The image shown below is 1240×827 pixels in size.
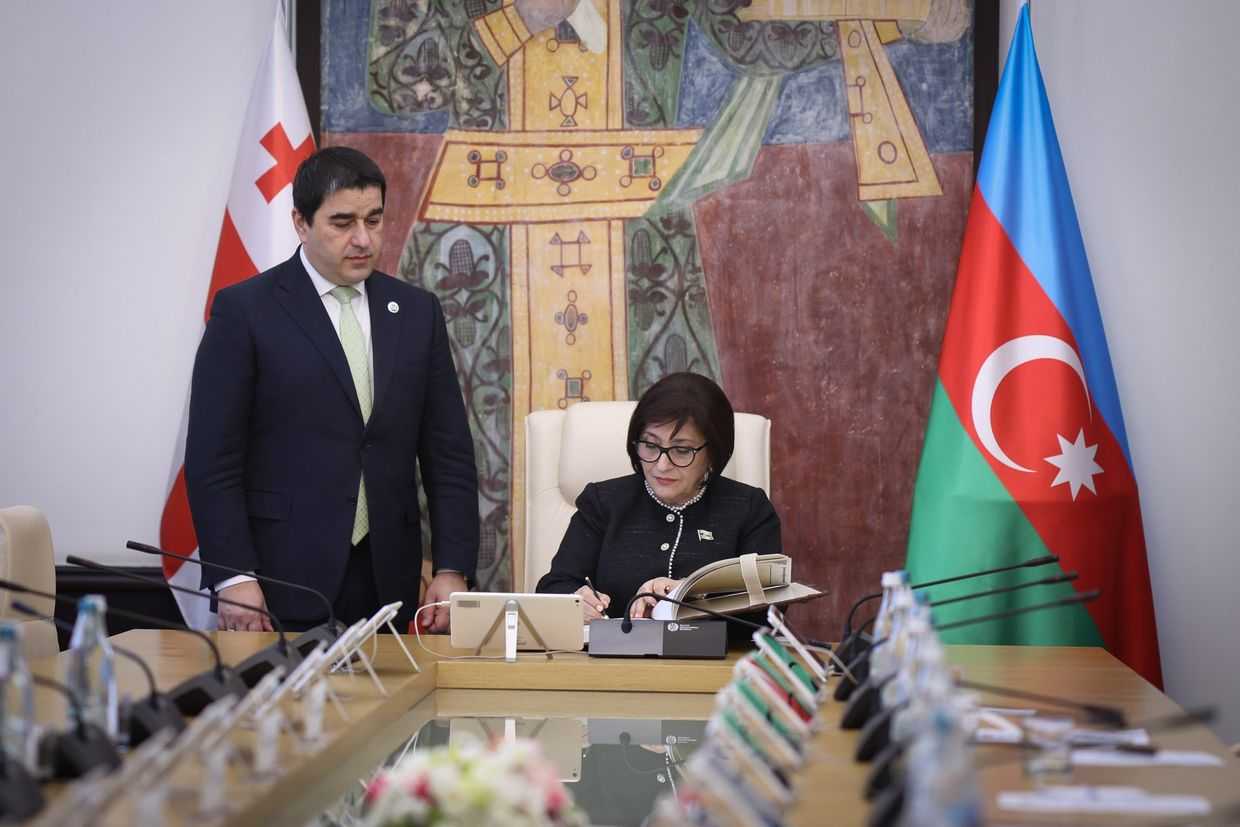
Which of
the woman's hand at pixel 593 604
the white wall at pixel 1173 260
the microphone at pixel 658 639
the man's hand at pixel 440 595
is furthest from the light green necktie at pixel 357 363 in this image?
the white wall at pixel 1173 260

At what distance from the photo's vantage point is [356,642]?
2148mm

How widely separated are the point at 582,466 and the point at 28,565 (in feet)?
4.18

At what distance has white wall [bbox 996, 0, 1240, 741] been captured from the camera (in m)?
3.46

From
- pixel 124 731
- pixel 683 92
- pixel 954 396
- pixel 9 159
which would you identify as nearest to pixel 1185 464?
pixel 954 396

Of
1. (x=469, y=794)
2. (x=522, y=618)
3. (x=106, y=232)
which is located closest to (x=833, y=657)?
(x=522, y=618)

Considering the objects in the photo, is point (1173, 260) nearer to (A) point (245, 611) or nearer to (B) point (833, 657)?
(B) point (833, 657)

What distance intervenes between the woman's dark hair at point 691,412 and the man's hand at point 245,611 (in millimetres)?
885

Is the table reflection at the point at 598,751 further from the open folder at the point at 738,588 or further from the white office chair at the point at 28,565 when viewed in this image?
the white office chair at the point at 28,565

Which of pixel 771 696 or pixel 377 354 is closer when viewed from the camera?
pixel 771 696

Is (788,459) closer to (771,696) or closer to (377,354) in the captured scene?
(377,354)

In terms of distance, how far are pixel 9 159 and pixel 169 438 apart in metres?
0.99

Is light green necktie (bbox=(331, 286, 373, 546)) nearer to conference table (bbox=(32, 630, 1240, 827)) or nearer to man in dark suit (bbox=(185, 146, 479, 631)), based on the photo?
man in dark suit (bbox=(185, 146, 479, 631))

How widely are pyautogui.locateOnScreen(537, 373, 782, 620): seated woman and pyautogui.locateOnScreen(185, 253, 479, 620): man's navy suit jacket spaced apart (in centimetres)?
27

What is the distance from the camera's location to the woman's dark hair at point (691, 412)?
2.97m
